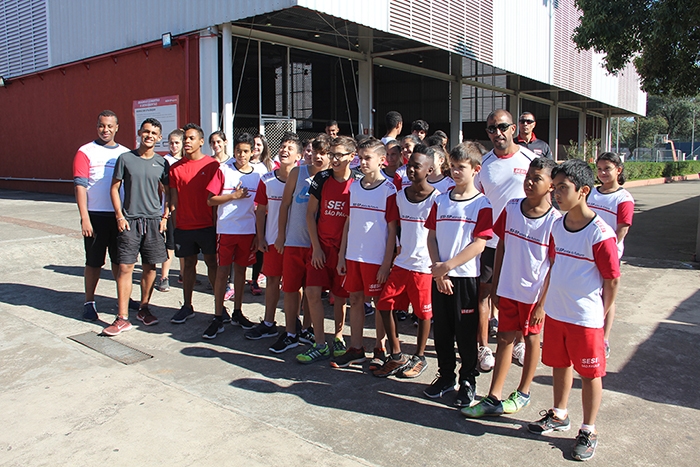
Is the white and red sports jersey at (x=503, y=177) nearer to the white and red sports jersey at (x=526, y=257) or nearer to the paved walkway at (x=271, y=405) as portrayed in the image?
the white and red sports jersey at (x=526, y=257)

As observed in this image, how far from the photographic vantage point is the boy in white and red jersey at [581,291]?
10.6 ft

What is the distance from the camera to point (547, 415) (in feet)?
11.6

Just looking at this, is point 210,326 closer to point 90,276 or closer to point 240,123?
point 90,276

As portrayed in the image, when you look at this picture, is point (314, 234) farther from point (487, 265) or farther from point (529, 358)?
point (529, 358)

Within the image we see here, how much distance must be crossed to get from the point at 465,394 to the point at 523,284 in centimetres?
86

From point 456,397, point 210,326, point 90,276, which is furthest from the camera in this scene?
point 90,276

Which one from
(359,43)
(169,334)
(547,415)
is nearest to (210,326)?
(169,334)

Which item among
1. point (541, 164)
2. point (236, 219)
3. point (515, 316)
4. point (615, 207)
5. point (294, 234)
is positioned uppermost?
point (541, 164)

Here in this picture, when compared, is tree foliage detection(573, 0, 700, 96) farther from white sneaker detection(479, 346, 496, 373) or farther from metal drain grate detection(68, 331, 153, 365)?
metal drain grate detection(68, 331, 153, 365)

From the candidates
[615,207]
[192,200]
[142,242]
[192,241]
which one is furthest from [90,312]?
[615,207]

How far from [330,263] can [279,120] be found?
11358 millimetres

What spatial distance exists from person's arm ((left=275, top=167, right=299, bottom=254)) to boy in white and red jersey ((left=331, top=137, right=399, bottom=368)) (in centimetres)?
68

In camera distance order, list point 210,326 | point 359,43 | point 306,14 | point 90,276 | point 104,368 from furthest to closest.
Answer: point 359,43
point 306,14
point 90,276
point 210,326
point 104,368

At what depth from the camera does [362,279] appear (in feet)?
14.9
